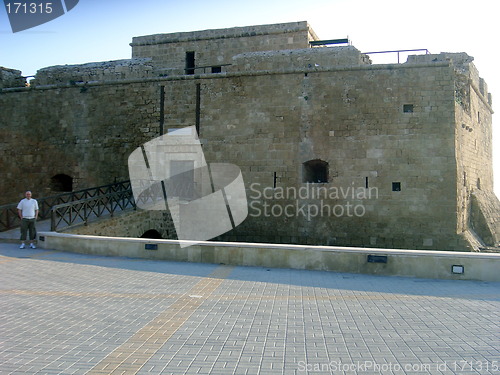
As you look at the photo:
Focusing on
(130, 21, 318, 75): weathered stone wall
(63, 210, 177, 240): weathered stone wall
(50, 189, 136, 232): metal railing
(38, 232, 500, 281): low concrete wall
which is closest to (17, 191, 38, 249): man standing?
(50, 189, 136, 232): metal railing

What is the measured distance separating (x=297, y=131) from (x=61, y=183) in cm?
952

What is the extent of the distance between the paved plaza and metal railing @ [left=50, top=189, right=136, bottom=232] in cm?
386

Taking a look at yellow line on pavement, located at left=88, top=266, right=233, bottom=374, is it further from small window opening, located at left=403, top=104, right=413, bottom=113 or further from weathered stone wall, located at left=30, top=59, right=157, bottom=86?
weathered stone wall, located at left=30, top=59, right=157, bottom=86

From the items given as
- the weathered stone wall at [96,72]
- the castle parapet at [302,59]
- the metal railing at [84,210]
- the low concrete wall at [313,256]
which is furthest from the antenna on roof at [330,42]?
the low concrete wall at [313,256]

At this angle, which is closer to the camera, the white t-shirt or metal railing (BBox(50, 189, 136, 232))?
the white t-shirt

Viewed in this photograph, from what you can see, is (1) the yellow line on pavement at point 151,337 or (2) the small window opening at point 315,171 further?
(2) the small window opening at point 315,171

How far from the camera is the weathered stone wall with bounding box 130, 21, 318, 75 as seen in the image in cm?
1585

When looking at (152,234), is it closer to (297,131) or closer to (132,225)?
(132,225)

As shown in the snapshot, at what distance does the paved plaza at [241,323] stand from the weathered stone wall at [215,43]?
11111mm

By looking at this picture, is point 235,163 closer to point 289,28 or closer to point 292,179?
point 292,179

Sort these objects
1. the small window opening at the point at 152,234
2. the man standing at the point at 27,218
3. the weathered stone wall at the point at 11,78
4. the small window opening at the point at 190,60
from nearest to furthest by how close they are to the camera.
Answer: the man standing at the point at 27,218
the small window opening at the point at 152,234
the small window opening at the point at 190,60
the weathered stone wall at the point at 11,78

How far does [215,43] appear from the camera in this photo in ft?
55.1

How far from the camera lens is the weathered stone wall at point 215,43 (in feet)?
52.0

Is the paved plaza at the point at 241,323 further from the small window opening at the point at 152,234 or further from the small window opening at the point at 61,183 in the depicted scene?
the small window opening at the point at 61,183
